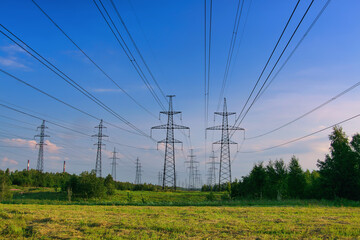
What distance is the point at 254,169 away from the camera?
49094mm

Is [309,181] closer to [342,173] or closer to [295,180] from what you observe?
[295,180]

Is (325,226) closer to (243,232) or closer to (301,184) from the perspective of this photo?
(243,232)

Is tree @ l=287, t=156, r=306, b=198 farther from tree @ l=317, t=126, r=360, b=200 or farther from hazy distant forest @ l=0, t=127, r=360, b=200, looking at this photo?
tree @ l=317, t=126, r=360, b=200

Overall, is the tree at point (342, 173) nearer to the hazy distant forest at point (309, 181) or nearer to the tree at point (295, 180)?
the hazy distant forest at point (309, 181)

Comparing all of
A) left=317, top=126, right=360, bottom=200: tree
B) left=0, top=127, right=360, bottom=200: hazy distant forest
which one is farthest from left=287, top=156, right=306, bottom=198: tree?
left=317, top=126, right=360, bottom=200: tree

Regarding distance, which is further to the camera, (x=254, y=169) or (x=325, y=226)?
(x=254, y=169)

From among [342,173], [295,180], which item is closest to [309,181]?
[295,180]

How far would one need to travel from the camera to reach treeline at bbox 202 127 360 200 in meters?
44.5

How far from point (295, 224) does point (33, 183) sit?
11108 cm

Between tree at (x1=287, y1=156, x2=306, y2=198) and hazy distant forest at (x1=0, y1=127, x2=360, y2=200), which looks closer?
hazy distant forest at (x1=0, y1=127, x2=360, y2=200)

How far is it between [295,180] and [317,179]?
3.97 meters

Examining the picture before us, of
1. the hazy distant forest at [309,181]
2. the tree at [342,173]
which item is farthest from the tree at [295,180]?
the tree at [342,173]

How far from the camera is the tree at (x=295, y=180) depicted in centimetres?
5219

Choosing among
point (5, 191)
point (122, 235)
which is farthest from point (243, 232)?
point (5, 191)
